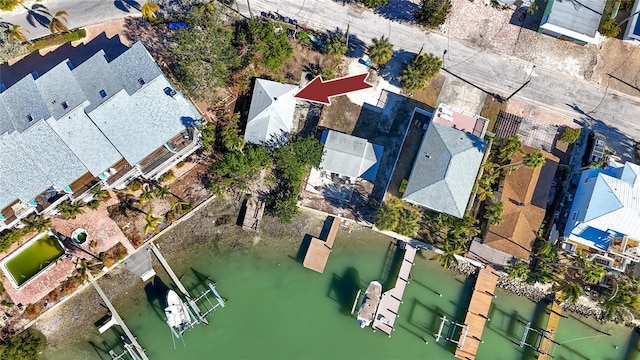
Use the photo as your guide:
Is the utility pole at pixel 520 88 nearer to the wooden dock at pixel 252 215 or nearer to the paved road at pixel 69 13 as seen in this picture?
the wooden dock at pixel 252 215

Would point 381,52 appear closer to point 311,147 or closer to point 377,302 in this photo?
point 311,147

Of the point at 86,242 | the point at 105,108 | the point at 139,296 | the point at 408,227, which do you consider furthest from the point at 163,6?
the point at 408,227

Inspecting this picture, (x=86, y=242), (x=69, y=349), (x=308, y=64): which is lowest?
(x=69, y=349)

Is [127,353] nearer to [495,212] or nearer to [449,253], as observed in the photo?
[449,253]

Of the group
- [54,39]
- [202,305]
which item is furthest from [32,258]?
[54,39]

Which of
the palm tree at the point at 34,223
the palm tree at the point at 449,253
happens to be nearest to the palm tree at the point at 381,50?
the palm tree at the point at 449,253

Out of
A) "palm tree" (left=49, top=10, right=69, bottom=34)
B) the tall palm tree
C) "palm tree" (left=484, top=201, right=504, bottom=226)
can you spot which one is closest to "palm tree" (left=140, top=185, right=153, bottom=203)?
the tall palm tree
